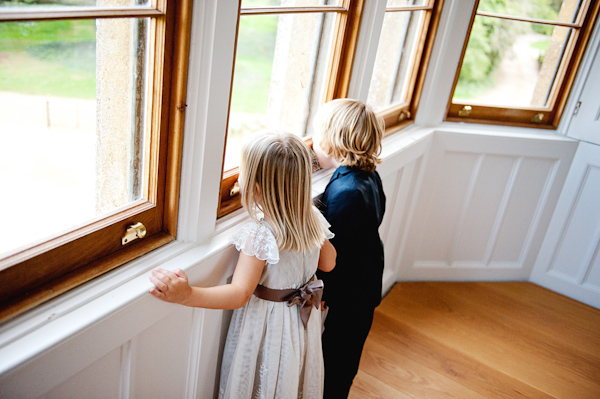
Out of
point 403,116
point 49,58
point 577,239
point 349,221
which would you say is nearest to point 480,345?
point 577,239

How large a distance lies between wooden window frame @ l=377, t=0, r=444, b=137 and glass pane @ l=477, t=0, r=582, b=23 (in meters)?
0.27

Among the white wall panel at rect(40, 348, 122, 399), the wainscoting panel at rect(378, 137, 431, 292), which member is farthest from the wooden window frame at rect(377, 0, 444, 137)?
the white wall panel at rect(40, 348, 122, 399)

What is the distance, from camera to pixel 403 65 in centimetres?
238

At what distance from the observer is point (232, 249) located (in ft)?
4.42

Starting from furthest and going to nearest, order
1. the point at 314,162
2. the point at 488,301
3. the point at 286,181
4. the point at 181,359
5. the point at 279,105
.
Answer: the point at 488,301, the point at 314,162, the point at 279,105, the point at 181,359, the point at 286,181

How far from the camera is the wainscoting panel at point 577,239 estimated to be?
2.74 m

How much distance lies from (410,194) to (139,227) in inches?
66.3

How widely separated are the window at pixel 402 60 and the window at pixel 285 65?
1.33 feet

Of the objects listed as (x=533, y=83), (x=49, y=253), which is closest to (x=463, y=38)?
(x=533, y=83)

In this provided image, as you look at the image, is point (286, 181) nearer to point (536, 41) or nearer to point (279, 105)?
point (279, 105)

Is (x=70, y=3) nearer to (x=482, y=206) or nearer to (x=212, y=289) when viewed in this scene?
(x=212, y=289)

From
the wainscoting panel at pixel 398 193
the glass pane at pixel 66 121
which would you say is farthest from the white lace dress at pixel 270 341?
the wainscoting panel at pixel 398 193

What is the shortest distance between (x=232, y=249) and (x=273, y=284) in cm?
16

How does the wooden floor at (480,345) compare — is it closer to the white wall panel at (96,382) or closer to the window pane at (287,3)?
the white wall panel at (96,382)
